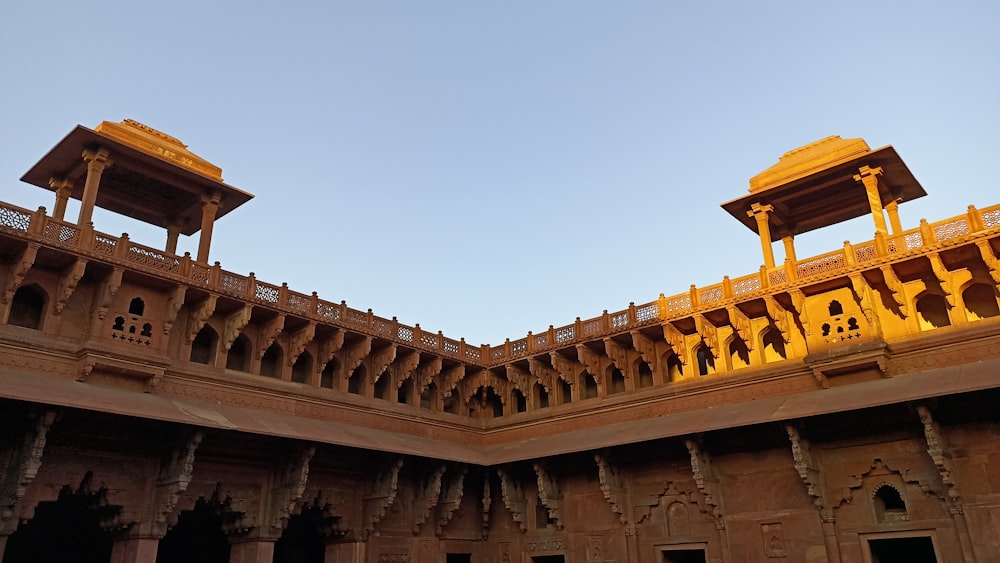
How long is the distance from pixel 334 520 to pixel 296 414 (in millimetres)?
2837

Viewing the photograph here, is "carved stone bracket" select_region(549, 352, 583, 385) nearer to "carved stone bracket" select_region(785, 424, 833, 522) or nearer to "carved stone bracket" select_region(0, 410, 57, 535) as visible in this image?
"carved stone bracket" select_region(785, 424, 833, 522)

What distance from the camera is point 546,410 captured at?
69.3 ft

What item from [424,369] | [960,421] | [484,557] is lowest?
[484,557]

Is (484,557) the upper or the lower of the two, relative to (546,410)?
lower

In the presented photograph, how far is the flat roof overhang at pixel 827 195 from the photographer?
17484 millimetres

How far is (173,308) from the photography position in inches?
629

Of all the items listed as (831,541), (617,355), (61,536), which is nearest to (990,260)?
(831,541)

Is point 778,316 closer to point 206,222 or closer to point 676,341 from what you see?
point 676,341

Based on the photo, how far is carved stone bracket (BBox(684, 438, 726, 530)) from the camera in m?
16.9

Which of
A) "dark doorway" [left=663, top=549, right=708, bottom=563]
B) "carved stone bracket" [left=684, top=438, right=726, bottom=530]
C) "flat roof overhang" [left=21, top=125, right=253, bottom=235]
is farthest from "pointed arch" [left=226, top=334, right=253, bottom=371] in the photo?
"dark doorway" [left=663, top=549, right=708, bottom=563]

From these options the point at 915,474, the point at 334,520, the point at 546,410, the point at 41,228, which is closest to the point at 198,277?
the point at 41,228

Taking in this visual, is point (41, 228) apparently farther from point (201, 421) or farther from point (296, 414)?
point (296, 414)

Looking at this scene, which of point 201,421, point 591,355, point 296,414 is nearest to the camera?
point 201,421

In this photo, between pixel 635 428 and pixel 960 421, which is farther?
pixel 635 428
